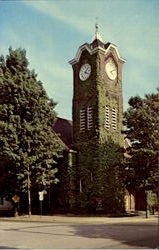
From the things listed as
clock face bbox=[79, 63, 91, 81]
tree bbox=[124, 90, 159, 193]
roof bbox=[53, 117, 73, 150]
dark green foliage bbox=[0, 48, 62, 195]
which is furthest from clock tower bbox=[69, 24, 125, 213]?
tree bbox=[124, 90, 159, 193]

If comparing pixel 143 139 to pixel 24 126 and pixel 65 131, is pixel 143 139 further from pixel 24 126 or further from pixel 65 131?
pixel 65 131

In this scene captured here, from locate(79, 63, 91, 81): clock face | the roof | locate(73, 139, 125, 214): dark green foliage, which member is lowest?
locate(73, 139, 125, 214): dark green foliage

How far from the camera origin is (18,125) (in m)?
20.2

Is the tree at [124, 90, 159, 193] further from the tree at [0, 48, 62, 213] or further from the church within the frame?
the tree at [0, 48, 62, 213]

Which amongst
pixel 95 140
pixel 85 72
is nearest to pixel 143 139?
pixel 95 140

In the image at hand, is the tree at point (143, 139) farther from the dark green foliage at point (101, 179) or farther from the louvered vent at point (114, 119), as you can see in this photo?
the louvered vent at point (114, 119)

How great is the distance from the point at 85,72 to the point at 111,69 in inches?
57.8

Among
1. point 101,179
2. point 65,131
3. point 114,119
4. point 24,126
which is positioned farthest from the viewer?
point 65,131

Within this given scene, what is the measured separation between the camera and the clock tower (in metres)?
22.8

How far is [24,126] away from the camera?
2025cm

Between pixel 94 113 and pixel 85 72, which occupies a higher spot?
pixel 85 72

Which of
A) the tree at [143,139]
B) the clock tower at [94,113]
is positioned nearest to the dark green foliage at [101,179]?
the clock tower at [94,113]

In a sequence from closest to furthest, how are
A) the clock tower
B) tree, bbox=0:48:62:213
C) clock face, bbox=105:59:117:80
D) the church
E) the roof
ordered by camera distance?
1. tree, bbox=0:48:62:213
2. the church
3. the clock tower
4. clock face, bbox=105:59:117:80
5. the roof

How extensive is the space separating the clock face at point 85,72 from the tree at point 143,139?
445 centimetres
